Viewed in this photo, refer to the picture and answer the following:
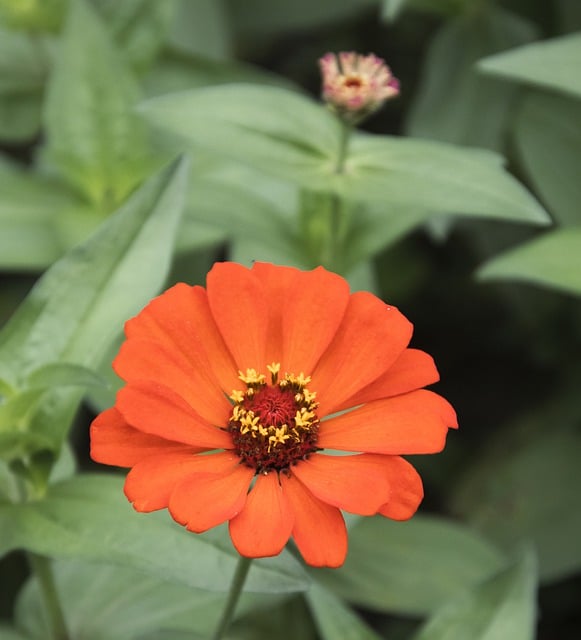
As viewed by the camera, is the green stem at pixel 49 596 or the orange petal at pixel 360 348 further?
the green stem at pixel 49 596

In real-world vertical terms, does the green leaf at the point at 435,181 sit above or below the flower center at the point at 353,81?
below

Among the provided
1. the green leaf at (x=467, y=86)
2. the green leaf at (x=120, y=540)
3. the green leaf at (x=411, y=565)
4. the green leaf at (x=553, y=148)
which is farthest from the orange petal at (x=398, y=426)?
the green leaf at (x=467, y=86)

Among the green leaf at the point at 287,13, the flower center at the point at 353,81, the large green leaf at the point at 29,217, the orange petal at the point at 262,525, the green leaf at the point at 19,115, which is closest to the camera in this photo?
the orange petal at the point at 262,525

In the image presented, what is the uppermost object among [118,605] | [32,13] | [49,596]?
[32,13]

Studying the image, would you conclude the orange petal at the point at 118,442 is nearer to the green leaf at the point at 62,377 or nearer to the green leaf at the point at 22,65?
the green leaf at the point at 62,377

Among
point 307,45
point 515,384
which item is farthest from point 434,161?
point 307,45

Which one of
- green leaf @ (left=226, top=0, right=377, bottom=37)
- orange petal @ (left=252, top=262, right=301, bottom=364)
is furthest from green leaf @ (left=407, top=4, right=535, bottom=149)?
orange petal @ (left=252, top=262, right=301, bottom=364)

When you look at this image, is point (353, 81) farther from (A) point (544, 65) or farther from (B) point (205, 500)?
(B) point (205, 500)

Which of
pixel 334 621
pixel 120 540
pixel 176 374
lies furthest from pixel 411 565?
pixel 176 374
